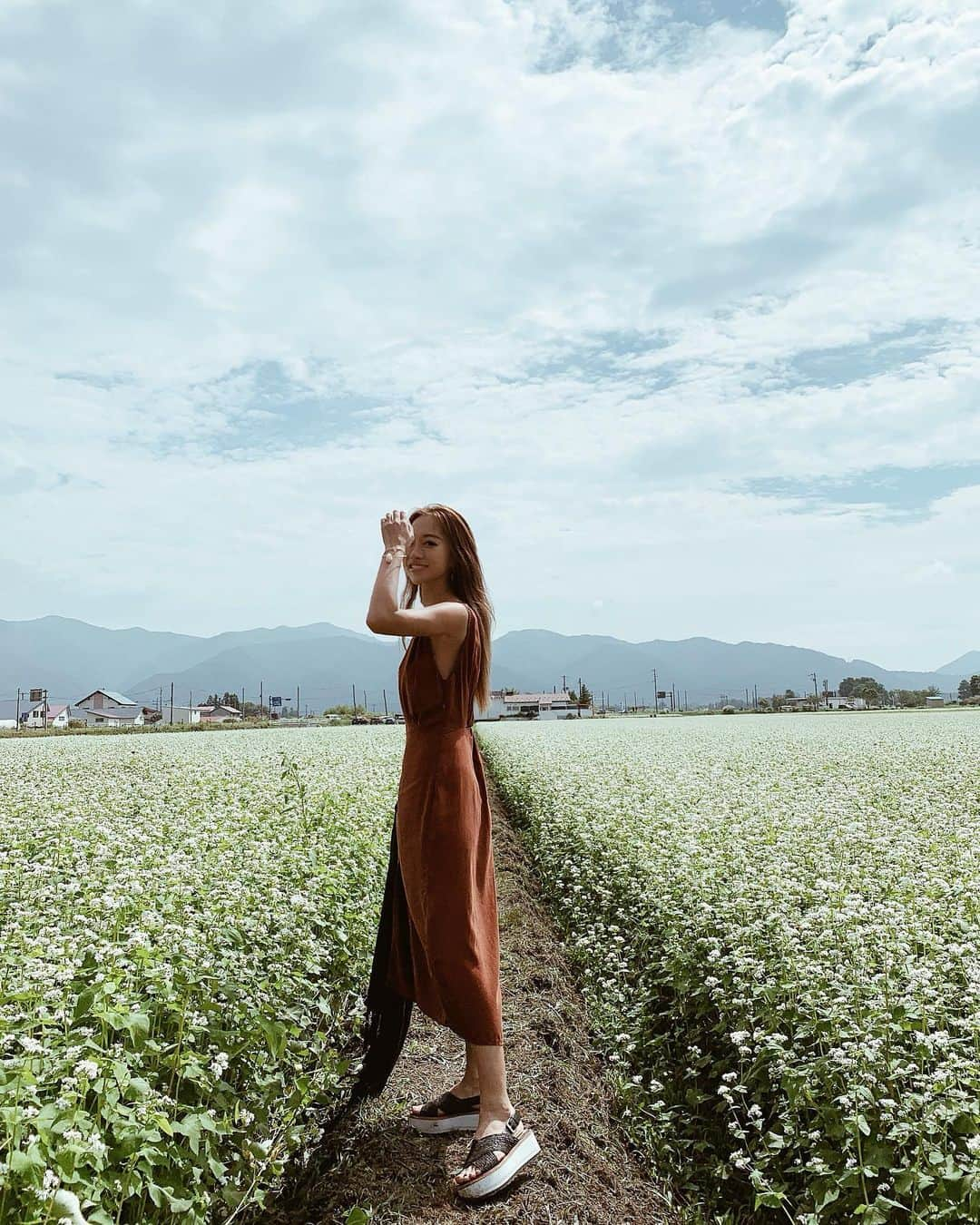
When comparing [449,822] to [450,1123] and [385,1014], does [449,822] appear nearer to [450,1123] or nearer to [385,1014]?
[385,1014]

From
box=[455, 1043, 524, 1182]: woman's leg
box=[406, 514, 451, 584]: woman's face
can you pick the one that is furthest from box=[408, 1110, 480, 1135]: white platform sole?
box=[406, 514, 451, 584]: woman's face

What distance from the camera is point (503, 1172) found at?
3752 mm

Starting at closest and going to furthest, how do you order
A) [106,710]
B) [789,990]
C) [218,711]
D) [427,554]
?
[427,554] < [789,990] < [106,710] < [218,711]

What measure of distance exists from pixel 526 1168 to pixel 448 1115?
414mm

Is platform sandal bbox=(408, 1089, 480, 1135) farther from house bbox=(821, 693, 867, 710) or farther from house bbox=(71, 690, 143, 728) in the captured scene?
house bbox=(71, 690, 143, 728)

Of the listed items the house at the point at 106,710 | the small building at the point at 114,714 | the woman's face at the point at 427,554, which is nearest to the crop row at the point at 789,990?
the woman's face at the point at 427,554

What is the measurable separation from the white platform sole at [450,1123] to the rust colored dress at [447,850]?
60cm

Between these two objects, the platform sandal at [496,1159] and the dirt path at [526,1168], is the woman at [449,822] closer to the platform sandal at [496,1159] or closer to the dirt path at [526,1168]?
the platform sandal at [496,1159]

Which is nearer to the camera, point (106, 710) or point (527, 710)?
point (527, 710)

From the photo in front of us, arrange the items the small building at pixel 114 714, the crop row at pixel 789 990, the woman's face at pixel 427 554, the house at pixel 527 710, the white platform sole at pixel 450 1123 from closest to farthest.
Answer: the crop row at pixel 789 990
the woman's face at pixel 427 554
the white platform sole at pixel 450 1123
the house at pixel 527 710
the small building at pixel 114 714

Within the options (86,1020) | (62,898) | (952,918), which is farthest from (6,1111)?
(952,918)

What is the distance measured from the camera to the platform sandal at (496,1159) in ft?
12.1

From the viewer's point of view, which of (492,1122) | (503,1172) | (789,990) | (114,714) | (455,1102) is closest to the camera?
(503,1172)

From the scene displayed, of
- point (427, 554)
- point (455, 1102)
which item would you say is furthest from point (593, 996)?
point (427, 554)
